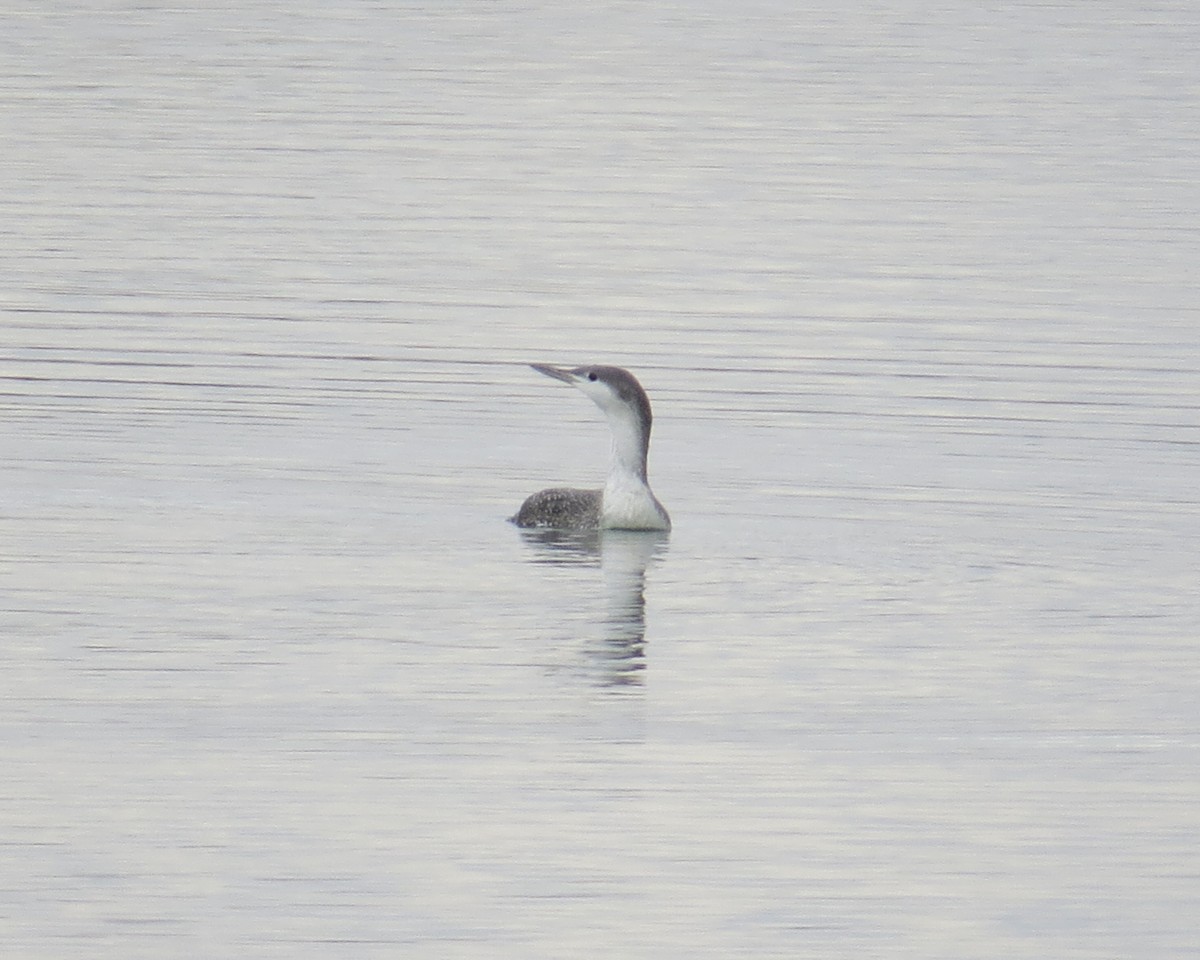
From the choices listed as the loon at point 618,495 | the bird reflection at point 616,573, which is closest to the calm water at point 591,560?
the bird reflection at point 616,573

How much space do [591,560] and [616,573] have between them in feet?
1.55

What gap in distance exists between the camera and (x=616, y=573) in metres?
16.1

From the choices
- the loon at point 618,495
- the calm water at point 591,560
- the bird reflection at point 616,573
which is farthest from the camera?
the loon at point 618,495

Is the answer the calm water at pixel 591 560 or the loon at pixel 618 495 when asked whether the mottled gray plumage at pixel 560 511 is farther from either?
the calm water at pixel 591 560

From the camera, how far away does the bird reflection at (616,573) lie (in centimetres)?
1395

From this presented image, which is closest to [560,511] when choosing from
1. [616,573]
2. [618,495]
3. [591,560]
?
[618,495]

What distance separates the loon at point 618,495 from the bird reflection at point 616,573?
6 centimetres

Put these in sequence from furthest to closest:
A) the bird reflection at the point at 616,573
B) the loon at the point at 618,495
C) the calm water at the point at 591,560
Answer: the loon at the point at 618,495 → the bird reflection at the point at 616,573 → the calm water at the point at 591,560

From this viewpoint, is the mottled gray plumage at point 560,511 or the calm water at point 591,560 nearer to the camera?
the calm water at point 591,560

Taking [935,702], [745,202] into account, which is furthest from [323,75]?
[935,702]

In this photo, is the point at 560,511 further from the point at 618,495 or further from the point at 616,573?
the point at 616,573

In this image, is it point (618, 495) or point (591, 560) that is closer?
point (591, 560)

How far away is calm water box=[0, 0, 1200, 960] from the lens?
35.1 ft

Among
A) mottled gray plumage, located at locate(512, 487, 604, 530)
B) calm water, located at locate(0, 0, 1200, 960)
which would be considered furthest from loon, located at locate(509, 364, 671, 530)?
calm water, located at locate(0, 0, 1200, 960)
